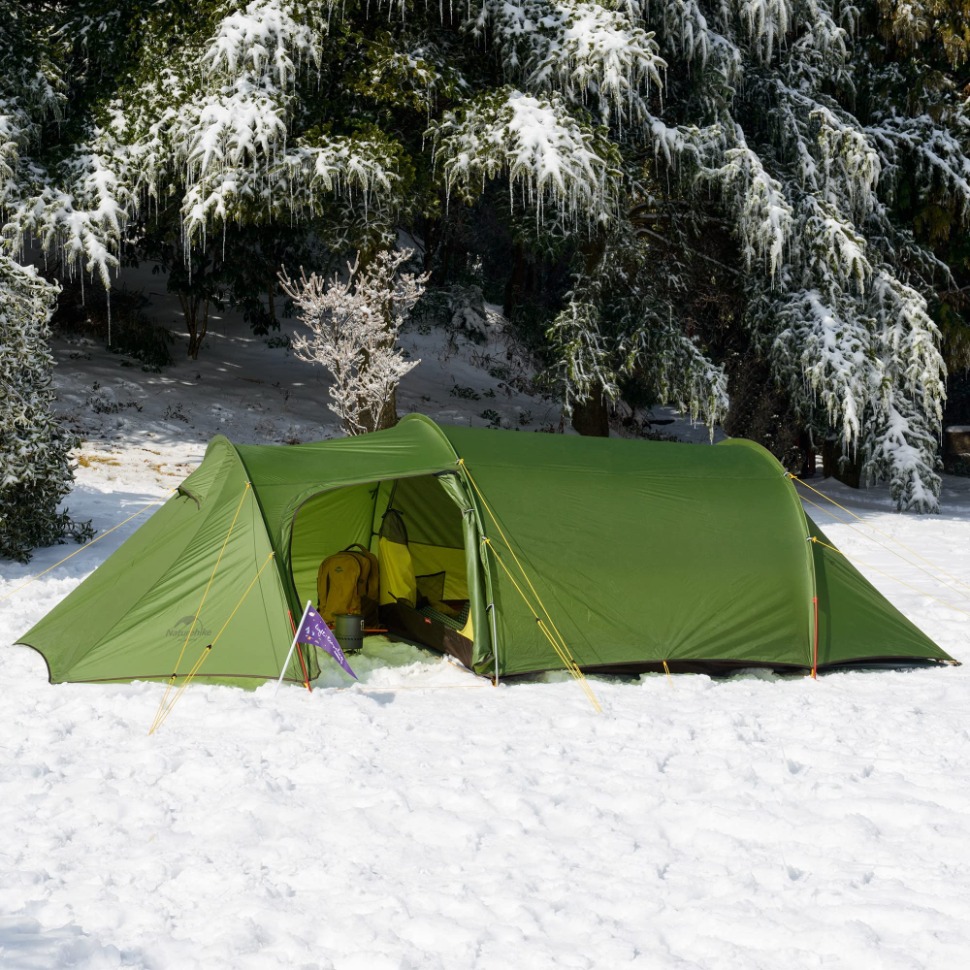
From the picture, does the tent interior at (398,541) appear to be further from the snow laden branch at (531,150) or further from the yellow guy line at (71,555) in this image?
the snow laden branch at (531,150)

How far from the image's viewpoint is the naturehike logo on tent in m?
6.47

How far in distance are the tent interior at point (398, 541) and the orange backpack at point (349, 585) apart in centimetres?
13

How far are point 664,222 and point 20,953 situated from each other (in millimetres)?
13697

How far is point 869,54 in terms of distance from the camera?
17.0 metres

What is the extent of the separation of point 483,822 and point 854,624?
3.63 metres

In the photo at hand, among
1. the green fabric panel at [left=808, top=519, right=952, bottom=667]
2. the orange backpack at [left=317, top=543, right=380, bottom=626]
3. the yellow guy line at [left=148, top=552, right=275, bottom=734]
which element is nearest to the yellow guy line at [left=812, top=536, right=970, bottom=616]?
the green fabric panel at [left=808, top=519, right=952, bottom=667]

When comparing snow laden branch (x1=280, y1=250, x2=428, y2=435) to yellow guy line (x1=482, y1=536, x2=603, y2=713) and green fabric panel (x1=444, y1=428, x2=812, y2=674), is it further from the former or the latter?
yellow guy line (x1=482, y1=536, x2=603, y2=713)

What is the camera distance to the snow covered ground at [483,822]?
3680mm

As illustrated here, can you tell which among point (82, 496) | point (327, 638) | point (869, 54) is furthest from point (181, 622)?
point (869, 54)

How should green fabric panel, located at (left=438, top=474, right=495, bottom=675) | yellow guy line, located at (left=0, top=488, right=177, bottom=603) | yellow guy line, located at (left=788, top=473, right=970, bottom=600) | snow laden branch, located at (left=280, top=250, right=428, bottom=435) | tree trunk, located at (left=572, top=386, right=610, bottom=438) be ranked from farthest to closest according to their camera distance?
tree trunk, located at (left=572, top=386, right=610, bottom=438)
snow laden branch, located at (left=280, top=250, right=428, bottom=435)
yellow guy line, located at (left=788, top=473, right=970, bottom=600)
yellow guy line, located at (left=0, top=488, right=177, bottom=603)
green fabric panel, located at (left=438, top=474, right=495, bottom=675)

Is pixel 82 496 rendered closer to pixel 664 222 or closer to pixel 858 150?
pixel 664 222

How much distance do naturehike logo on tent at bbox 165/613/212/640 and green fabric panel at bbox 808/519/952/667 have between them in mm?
3628

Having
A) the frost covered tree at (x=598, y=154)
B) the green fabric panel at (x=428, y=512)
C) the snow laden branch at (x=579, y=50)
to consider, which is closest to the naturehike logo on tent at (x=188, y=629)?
the green fabric panel at (x=428, y=512)

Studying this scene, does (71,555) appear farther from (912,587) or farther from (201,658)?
(912,587)
